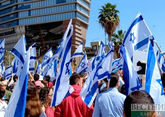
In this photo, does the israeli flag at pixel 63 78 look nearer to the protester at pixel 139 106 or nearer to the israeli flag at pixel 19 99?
the israeli flag at pixel 19 99

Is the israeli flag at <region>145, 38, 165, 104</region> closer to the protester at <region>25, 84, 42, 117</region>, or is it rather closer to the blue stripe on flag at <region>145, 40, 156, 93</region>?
the blue stripe on flag at <region>145, 40, 156, 93</region>

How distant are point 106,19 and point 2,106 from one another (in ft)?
123

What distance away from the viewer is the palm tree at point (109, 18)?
40.8 meters

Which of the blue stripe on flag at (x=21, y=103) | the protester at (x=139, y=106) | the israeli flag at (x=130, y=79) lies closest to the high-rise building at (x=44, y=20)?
the israeli flag at (x=130, y=79)

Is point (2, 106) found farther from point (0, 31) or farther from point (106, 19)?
point (0, 31)

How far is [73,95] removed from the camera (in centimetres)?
514

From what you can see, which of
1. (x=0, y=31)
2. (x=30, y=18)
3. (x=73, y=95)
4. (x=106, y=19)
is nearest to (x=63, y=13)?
(x=30, y=18)

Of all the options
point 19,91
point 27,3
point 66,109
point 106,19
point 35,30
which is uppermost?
point 27,3

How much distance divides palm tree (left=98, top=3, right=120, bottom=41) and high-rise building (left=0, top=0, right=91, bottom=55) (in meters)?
40.5

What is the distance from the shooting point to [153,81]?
393 centimetres

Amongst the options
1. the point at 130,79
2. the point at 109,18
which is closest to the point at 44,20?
the point at 109,18

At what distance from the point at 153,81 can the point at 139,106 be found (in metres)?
2.28

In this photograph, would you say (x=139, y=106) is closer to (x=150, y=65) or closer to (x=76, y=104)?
(x=150, y=65)

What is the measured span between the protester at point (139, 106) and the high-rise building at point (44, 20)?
3209 inches
